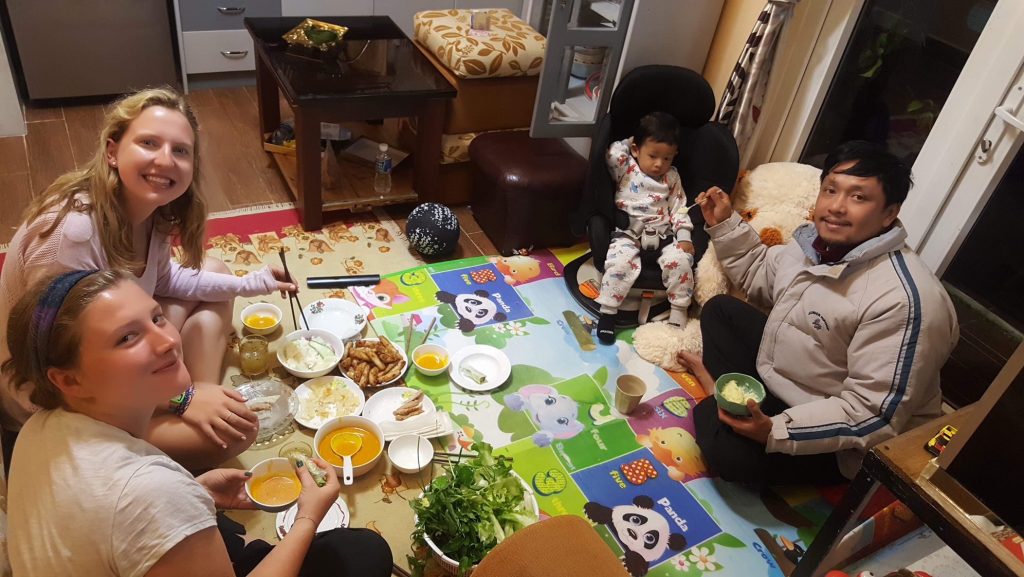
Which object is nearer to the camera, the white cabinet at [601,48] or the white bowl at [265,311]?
the white bowl at [265,311]

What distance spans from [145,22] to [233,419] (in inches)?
105

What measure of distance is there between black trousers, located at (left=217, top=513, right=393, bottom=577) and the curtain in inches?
79.4

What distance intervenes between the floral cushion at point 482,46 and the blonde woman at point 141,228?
1365mm

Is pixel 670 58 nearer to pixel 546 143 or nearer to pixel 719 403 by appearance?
pixel 546 143

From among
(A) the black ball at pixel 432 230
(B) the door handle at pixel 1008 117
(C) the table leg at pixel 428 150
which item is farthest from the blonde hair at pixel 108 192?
(B) the door handle at pixel 1008 117

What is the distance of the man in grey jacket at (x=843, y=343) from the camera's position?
5.82 ft

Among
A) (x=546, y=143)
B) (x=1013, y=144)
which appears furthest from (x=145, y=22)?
(x=1013, y=144)

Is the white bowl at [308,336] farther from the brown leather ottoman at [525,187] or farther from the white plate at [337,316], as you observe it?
the brown leather ottoman at [525,187]

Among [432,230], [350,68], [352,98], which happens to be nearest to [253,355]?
[432,230]

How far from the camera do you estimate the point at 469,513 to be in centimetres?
165

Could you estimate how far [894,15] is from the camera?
7.88 feet

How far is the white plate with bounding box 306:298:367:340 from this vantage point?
2402 millimetres

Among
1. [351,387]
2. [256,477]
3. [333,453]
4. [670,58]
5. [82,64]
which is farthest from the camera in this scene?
[82,64]

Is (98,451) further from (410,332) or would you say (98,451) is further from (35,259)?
(410,332)
